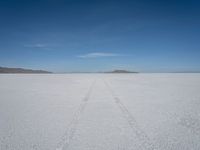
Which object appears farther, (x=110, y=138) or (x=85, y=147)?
(x=110, y=138)

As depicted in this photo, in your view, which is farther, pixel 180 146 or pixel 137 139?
pixel 137 139

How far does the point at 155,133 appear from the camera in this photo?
3875mm

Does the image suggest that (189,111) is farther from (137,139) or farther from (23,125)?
(23,125)

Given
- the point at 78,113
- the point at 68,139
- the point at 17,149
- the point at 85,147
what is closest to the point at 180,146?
the point at 85,147

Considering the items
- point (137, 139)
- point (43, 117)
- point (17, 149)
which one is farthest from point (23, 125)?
point (137, 139)

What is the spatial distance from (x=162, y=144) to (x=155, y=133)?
1.88 ft

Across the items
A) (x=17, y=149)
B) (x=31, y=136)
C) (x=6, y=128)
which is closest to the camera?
(x=17, y=149)

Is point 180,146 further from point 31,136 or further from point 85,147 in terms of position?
point 31,136

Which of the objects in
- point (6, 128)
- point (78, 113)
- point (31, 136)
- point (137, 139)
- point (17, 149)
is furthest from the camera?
point (78, 113)

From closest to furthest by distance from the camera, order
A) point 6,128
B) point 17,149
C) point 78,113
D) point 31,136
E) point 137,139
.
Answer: point 17,149 < point 137,139 < point 31,136 < point 6,128 < point 78,113

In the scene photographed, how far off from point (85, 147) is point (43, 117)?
7.88 feet

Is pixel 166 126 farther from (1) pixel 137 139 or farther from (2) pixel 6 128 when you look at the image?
(2) pixel 6 128

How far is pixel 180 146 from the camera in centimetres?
323

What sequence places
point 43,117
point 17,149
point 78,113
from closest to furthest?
point 17,149 → point 43,117 → point 78,113
